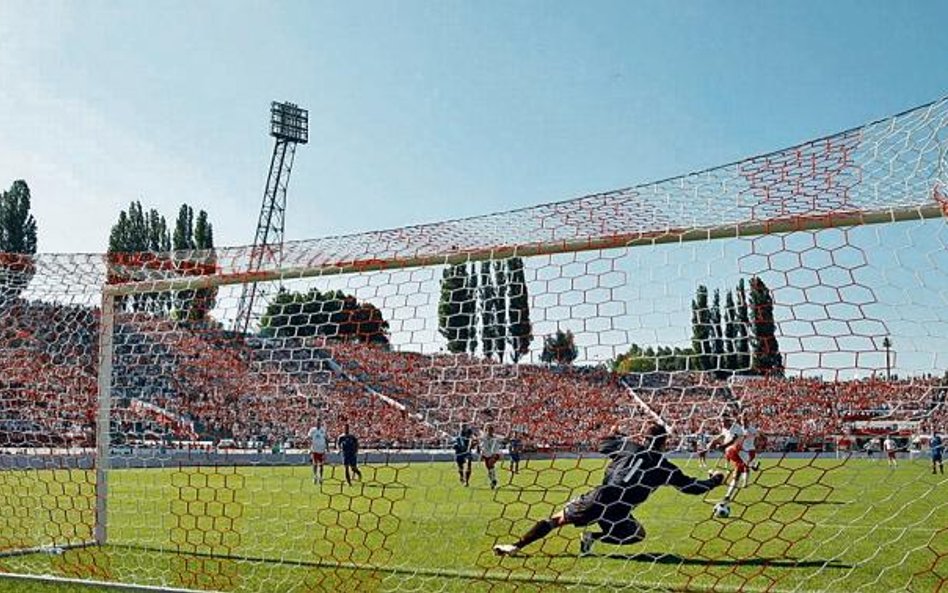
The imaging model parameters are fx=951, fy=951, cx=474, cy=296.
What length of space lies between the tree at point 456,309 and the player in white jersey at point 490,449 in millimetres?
6523

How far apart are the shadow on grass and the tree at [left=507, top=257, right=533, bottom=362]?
186 centimetres

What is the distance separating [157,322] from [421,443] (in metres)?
8.25

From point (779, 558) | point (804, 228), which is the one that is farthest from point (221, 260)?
point (779, 558)

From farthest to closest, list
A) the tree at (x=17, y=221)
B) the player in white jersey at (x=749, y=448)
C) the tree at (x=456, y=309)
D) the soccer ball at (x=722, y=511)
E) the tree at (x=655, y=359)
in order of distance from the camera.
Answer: the tree at (x=17, y=221)
the soccer ball at (x=722, y=511)
the player in white jersey at (x=749, y=448)
the tree at (x=456, y=309)
the tree at (x=655, y=359)

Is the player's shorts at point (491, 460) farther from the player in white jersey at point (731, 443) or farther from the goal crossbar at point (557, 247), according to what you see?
the goal crossbar at point (557, 247)

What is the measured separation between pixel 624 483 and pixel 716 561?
106 centimetres

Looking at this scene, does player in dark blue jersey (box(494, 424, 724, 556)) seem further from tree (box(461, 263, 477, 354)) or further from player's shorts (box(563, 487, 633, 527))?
A: tree (box(461, 263, 477, 354))

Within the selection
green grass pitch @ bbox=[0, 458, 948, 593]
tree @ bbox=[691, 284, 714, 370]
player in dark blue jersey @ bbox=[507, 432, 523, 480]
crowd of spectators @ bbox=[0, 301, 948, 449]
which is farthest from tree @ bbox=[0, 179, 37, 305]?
tree @ bbox=[691, 284, 714, 370]

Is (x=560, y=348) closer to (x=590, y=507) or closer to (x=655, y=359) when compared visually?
(x=655, y=359)

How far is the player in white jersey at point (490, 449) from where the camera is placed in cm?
1485

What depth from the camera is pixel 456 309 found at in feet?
24.8

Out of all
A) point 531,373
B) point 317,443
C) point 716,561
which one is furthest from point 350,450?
point 716,561

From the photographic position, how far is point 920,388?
709 cm

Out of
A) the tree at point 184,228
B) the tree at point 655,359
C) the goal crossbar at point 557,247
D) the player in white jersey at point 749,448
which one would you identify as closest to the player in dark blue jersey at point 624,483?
the tree at point 655,359
